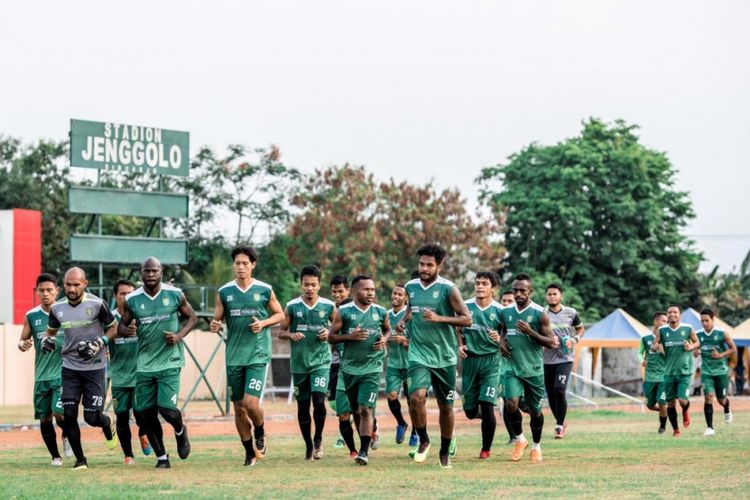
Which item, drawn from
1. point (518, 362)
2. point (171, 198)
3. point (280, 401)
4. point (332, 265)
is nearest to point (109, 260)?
point (171, 198)

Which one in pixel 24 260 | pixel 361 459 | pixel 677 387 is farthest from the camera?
pixel 24 260

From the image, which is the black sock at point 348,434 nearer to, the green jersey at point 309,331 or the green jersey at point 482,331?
the green jersey at point 309,331

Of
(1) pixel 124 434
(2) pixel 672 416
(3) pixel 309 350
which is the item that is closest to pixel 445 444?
(3) pixel 309 350

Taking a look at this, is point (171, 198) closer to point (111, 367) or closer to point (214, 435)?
point (214, 435)

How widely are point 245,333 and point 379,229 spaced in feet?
133

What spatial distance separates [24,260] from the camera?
49.2 meters

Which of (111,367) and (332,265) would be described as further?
(332,265)

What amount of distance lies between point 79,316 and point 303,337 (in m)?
2.91

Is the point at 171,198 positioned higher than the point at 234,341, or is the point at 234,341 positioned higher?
the point at 171,198

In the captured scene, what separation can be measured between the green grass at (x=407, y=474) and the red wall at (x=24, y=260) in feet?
96.1

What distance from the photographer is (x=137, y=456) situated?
18047 millimetres

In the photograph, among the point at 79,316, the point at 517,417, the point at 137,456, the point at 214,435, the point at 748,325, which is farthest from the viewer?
the point at 748,325

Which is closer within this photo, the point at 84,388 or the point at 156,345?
the point at 156,345

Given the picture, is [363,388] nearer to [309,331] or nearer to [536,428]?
[309,331]
